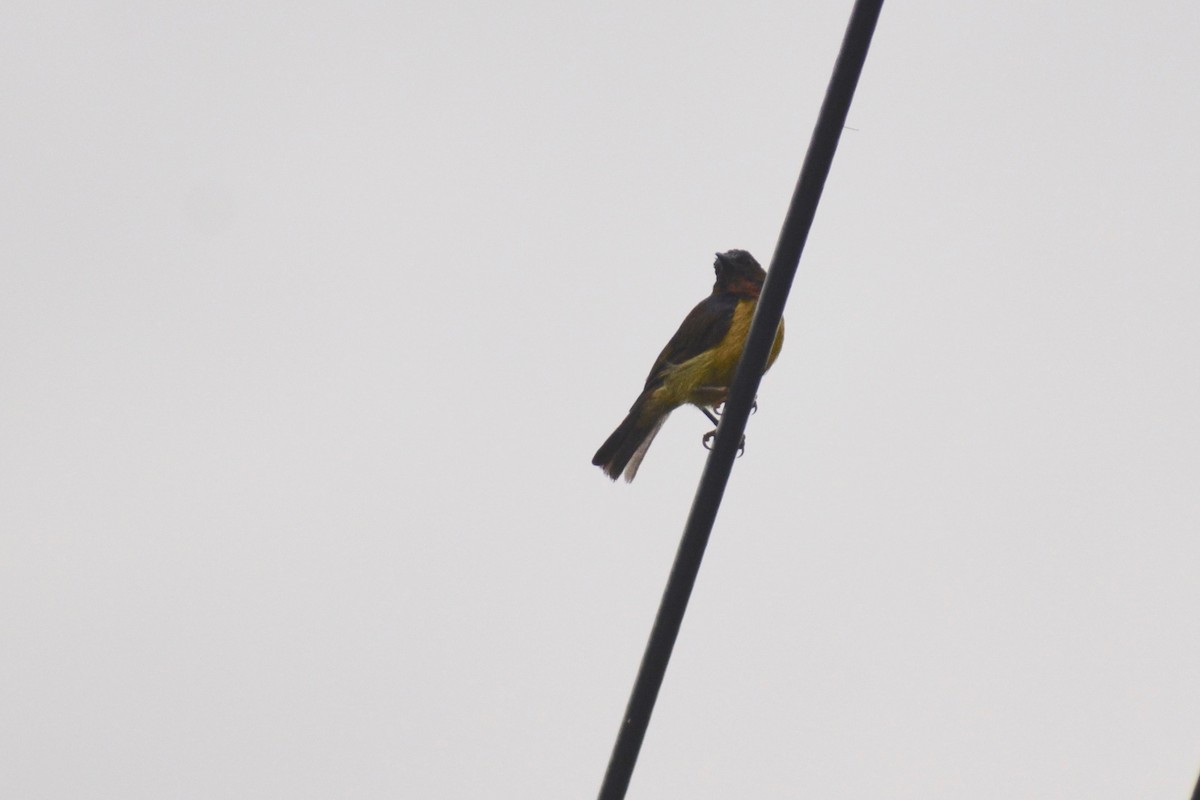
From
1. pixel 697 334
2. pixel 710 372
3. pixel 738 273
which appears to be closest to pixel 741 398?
pixel 710 372

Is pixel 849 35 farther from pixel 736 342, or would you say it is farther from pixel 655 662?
pixel 736 342

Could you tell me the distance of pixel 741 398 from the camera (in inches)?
112

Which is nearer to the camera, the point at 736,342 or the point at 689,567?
the point at 689,567

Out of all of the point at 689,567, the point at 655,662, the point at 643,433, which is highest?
the point at 643,433

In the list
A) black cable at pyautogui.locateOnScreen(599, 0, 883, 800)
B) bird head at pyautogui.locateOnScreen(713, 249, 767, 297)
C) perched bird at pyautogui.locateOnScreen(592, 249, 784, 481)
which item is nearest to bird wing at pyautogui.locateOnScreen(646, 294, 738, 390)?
perched bird at pyautogui.locateOnScreen(592, 249, 784, 481)

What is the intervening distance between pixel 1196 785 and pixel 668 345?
191 inches

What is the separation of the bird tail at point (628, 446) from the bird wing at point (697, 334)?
17cm

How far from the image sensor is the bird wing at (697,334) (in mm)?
6652

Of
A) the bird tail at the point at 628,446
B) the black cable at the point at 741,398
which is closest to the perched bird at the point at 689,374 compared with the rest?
the bird tail at the point at 628,446

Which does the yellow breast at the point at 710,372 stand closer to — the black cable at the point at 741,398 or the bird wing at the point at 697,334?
the bird wing at the point at 697,334

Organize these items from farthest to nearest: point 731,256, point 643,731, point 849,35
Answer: point 731,256 → point 643,731 → point 849,35

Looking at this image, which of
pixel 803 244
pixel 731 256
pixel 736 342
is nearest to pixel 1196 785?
pixel 803 244

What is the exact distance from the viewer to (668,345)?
22.5 ft

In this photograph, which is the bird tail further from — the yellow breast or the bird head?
the bird head
